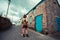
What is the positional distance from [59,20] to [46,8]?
3077mm

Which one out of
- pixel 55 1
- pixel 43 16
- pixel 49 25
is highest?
pixel 55 1

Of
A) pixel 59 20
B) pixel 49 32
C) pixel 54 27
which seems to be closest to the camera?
pixel 49 32

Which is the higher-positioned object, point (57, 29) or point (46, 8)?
point (46, 8)

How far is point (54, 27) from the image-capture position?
623 inches

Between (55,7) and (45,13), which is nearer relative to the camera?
(45,13)

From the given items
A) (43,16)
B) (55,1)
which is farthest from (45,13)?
(55,1)

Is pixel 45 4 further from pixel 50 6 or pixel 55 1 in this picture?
pixel 55 1

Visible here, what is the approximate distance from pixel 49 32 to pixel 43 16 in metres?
2.50

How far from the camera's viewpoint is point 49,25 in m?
15.2

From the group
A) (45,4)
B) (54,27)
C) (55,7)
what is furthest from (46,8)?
(54,27)

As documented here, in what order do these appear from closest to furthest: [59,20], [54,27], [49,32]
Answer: [49,32] → [54,27] → [59,20]

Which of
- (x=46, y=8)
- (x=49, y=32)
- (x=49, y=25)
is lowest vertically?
(x=49, y=32)

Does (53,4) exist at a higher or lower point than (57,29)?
higher

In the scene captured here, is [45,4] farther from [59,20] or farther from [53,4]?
[59,20]
